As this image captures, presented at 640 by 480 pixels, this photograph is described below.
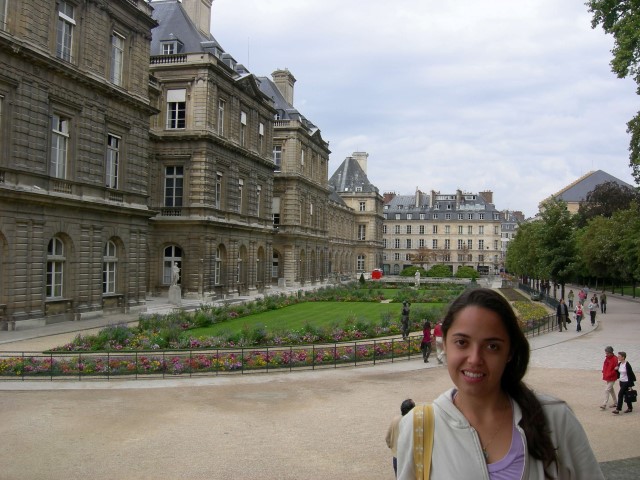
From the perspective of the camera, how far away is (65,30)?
89.5 ft

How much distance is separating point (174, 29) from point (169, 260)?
17.0m

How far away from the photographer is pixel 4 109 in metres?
23.9

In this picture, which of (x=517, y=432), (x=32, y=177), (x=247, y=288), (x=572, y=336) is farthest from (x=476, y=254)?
(x=517, y=432)

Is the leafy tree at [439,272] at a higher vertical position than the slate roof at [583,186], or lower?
lower

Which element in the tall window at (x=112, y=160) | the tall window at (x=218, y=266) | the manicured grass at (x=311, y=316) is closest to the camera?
the manicured grass at (x=311, y=316)

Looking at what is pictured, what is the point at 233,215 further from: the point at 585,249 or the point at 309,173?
the point at 585,249

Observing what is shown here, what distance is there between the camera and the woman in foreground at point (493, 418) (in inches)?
97.7

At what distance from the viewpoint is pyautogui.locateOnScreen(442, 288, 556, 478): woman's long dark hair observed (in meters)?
2.49

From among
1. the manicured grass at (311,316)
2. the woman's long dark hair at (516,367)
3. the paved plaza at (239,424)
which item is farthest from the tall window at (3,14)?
the woman's long dark hair at (516,367)

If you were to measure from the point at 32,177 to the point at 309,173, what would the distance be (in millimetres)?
43741

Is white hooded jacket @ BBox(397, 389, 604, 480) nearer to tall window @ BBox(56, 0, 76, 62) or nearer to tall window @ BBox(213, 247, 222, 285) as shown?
tall window @ BBox(56, 0, 76, 62)

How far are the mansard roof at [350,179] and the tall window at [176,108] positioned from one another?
212 feet

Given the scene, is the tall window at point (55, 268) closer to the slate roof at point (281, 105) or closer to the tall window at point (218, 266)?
the tall window at point (218, 266)

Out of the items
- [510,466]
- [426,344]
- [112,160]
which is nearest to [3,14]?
[112,160]
